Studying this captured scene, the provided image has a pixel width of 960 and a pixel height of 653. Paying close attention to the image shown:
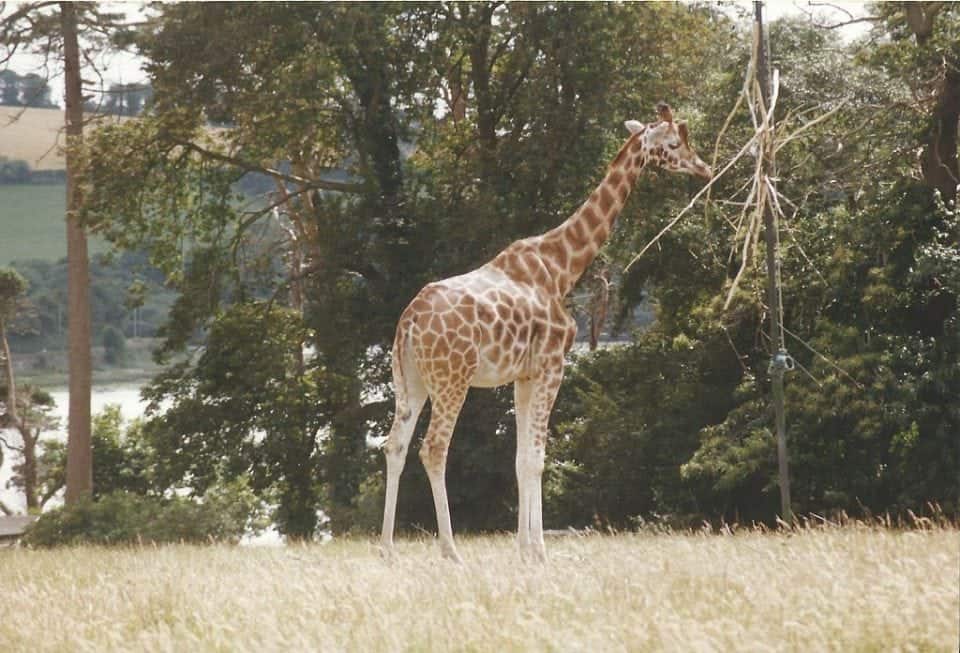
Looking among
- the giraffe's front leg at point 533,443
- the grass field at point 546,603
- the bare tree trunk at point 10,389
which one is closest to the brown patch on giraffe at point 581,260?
the giraffe's front leg at point 533,443

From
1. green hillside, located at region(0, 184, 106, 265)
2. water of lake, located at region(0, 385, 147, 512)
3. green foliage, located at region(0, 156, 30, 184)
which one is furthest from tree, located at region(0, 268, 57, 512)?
green foliage, located at region(0, 156, 30, 184)

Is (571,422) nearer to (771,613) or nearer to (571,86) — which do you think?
(571,86)

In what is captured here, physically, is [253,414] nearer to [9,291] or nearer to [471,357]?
[9,291]

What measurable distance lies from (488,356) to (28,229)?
68.0m

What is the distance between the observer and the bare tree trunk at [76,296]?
23375mm

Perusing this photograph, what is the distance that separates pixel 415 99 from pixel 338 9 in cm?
254

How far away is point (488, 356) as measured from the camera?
32.6 feet

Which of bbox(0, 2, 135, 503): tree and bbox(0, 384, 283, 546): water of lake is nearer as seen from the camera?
bbox(0, 2, 135, 503): tree

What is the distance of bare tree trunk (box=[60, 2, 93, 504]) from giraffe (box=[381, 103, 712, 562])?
14.4 m

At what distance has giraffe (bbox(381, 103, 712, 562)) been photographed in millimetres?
9750

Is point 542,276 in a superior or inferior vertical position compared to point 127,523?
superior

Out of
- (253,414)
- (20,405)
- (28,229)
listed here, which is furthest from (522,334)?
(28,229)

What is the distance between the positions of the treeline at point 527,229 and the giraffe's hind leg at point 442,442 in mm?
7427

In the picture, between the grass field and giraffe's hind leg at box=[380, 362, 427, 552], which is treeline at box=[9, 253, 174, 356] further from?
the grass field
